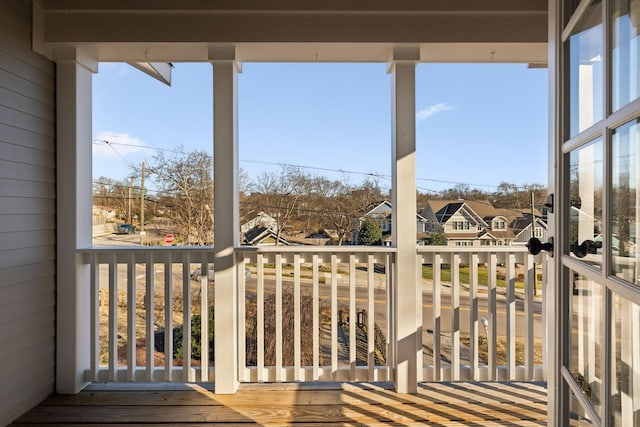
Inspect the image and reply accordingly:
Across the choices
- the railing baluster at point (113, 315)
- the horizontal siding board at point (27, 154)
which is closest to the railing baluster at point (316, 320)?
the railing baluster at point (113, 315)

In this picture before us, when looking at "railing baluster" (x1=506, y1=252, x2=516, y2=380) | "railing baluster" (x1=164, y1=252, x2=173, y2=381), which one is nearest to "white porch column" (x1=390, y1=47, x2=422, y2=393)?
"railing baluster" (x1=506, y1=252, x2=516, y2=380)

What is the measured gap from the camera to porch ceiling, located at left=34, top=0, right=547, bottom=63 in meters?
2.09

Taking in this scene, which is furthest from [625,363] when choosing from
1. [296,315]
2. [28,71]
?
[28,71]

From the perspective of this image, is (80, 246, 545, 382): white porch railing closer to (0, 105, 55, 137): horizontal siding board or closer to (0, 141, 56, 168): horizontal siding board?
(0, 141, 56, 168): horizontal siding board

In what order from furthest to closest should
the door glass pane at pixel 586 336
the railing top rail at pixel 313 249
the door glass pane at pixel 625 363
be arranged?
the railing top rail at pixel 313 249
the door glass pane at pixel 586 336
the door glass pane at pixel 625 363

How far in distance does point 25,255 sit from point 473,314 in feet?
8.35

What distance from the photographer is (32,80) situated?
2.03 metres

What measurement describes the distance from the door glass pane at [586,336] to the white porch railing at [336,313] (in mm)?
1217

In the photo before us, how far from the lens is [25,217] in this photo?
6.47ft

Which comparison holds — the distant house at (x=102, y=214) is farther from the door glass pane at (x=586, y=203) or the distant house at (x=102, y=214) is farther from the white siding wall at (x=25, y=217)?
the door glass pane at (x=586, y=203)

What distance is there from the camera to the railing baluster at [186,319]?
222cm

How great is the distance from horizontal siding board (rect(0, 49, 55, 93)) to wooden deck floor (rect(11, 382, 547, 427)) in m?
1.76

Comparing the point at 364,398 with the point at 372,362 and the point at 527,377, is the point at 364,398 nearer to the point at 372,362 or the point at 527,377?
the point at 372,362

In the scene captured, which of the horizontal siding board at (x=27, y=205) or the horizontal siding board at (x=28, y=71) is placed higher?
the horizontal siding board at (x=28, y=71)
